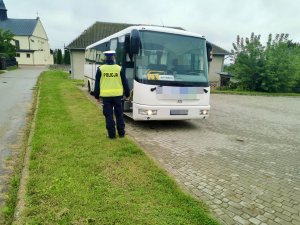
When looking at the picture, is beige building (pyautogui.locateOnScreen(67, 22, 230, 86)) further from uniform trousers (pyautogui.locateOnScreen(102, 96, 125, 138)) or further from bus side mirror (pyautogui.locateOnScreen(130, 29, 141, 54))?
uniform trousers (pyautogui.locateOnScreen(102, 96, 125, 138))

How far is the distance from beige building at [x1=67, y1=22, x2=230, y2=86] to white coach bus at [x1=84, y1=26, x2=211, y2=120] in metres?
21.4

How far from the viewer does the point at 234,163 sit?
527cm

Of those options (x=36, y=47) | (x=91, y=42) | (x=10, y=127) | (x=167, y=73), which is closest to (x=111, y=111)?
(x=167, y=73)

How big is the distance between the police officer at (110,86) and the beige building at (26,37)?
63.5 m

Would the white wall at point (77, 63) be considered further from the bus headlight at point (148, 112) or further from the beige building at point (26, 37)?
the beige building at point (26, 37)

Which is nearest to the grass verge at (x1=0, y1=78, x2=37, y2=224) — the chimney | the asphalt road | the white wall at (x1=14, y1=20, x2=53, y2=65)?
the asphalt road

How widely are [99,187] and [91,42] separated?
87.3ft

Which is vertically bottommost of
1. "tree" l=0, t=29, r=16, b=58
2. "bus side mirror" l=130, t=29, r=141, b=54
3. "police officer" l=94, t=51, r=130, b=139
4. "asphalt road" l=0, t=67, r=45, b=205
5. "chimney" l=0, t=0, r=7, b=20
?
"asphalt road" l=0, t=67, r=45, b=205

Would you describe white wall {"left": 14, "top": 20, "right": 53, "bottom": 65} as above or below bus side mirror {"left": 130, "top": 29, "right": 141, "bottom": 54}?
above

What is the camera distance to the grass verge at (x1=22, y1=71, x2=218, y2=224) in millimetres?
3143

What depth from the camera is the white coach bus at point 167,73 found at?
23.2 ft

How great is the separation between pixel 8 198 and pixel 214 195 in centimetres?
301

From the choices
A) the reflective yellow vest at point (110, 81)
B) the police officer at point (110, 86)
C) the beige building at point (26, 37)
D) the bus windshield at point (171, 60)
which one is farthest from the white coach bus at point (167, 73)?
the beige building at point (26, 37)

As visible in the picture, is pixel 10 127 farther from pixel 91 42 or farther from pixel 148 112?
pixel 91 42
